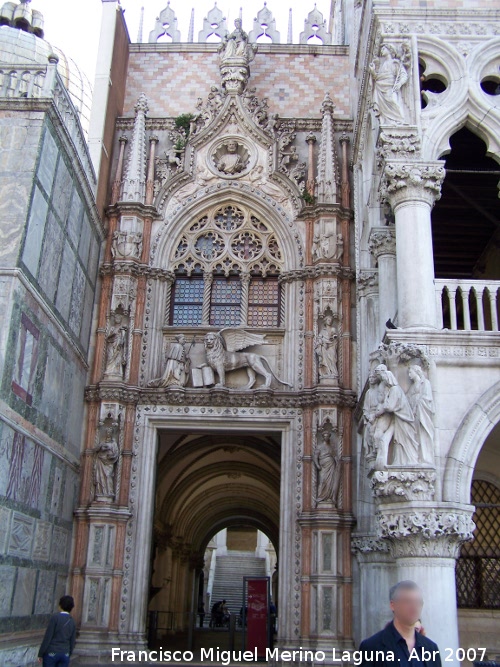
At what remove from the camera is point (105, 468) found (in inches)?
650

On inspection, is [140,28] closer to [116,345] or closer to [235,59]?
[235,59]

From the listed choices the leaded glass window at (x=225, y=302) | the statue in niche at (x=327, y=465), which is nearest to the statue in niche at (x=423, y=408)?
the statue in niche at (x=327, y=465)

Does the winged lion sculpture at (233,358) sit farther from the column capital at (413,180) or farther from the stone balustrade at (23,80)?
the stone balustrade at (23,80)

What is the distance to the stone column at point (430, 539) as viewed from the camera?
35.9ft

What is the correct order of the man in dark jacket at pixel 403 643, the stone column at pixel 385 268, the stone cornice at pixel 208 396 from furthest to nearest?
the stone cornice at pixel 208 396, the stone column at pixel 385 268, the man in dark jacket at pixel 403 643

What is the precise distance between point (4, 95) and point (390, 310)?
8120mm

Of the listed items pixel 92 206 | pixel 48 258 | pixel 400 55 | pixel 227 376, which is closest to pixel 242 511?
pixel 227 376

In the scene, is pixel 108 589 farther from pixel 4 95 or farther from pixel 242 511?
pixel 242 511

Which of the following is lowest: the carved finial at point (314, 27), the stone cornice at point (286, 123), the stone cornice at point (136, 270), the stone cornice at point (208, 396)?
the stone cornice at point (208, 396)

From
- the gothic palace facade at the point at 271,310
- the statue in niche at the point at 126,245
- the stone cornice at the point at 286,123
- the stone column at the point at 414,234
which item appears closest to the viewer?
the gothic palace facade at the point at 271,310

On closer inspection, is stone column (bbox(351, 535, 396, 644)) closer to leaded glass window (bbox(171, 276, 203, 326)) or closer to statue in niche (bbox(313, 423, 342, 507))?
statue in niche (bbox(313, 423, 342, 507))

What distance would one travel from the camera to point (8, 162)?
1367 centimetres

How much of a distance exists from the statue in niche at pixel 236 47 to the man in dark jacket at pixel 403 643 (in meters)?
17.4

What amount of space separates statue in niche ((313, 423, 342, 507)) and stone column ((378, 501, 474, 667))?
16.1 ft
